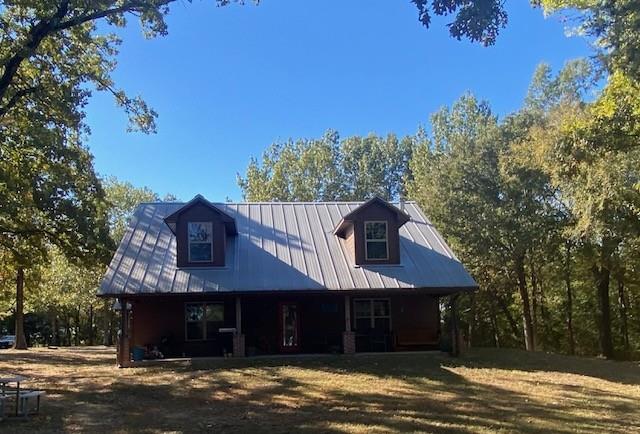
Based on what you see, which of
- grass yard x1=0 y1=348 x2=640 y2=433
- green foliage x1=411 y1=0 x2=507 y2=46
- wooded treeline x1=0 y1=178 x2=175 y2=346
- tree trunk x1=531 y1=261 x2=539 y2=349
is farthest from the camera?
tree trunk x1=531 y1=261 x2=539 y2=349

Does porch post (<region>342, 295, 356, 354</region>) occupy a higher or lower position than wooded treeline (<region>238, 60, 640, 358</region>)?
lower

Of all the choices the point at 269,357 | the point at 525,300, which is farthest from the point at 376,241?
the point at 525,300

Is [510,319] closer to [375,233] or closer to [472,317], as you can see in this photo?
[472,317]

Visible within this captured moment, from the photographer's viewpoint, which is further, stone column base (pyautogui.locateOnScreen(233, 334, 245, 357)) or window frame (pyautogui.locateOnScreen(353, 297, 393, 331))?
window frame (pyautogui.locateOnScreen(353, 297, 393, 331))

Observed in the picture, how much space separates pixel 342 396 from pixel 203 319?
29.5 feet

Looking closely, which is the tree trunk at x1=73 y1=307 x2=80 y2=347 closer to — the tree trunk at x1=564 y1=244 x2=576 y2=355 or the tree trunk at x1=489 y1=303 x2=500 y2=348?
the tree trunk at x1=489 y1=303 x2=500 y2=348

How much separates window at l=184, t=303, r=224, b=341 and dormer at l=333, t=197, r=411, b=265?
520cm

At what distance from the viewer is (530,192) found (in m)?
28.7

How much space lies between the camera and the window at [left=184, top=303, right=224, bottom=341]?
20969mm

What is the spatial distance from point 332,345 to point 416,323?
10.9ft

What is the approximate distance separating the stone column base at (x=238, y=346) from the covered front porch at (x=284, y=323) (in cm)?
3

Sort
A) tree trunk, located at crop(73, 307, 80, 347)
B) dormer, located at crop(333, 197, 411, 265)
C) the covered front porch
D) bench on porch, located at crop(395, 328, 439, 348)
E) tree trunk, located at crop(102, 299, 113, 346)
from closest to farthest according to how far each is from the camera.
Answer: the covered front porch, dormer, located at crop(333, 197, 411, 265), bench on porch, located at crop(395, 328, 439, 348), tree trunk, located at crop(102, 299, 113, 346), tree trunk, located at crop(73, 307, 80, 347)

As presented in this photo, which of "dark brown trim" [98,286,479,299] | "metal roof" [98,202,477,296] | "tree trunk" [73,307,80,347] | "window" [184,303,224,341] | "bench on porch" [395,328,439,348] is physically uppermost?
"metal roof" [98,202,477,296]

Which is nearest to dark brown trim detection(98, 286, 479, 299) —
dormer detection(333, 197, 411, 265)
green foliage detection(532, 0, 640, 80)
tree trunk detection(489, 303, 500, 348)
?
dormer detection(333, 197, 411, 265)
